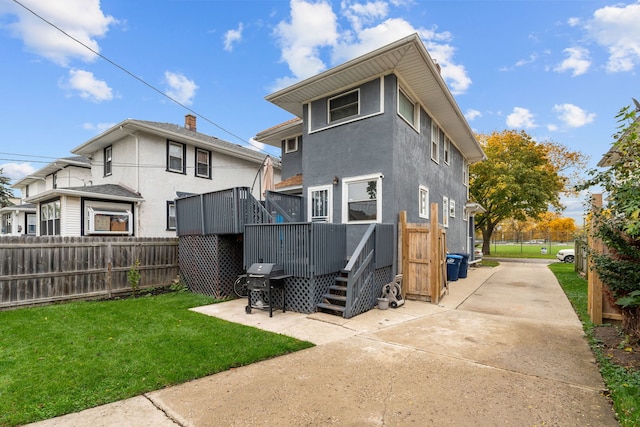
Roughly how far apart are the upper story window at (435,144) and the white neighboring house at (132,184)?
6861 millimetres

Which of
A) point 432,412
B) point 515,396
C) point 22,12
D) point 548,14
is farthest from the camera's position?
point 548,14

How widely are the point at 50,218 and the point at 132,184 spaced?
3.79m

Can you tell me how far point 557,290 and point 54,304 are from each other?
47.0ft

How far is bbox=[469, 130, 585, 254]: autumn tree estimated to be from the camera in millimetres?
21078

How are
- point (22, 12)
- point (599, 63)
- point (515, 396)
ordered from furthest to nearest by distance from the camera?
point (599, 63)
point (22, 12)
point (515, 396)

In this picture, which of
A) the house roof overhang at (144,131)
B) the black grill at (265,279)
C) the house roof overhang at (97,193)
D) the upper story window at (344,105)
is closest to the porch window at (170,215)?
the house roof overhang at (97,193)

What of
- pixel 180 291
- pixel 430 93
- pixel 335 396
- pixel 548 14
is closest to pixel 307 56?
pixel 430 93

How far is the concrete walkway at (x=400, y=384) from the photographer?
284 cm

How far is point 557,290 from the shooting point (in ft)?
31.7

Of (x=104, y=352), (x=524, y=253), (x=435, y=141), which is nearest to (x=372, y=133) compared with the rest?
(x=435, y=141)

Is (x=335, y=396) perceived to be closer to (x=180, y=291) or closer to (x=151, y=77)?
(x=180, y=291)

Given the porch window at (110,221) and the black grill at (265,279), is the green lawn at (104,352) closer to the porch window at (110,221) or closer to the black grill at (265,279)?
the black grill at (265,279)

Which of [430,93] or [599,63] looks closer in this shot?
[430,93]

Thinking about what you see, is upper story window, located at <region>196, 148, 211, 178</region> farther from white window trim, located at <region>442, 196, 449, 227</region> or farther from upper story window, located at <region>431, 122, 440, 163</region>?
white window trim, located at <region>442, 196, 449, 227</region>
